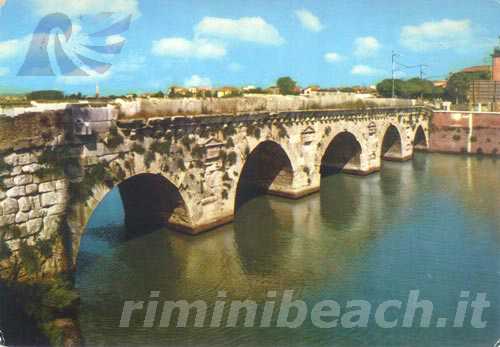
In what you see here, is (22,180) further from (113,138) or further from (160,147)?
(160,147)

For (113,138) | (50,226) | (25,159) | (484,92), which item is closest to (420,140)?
(484,92)

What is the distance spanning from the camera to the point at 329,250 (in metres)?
17.3

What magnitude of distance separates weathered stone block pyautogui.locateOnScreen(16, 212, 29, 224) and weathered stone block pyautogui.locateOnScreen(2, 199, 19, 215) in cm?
13

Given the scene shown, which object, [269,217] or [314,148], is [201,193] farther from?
[314,148]

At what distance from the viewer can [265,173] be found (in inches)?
976

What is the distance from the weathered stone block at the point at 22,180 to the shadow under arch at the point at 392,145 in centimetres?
2877

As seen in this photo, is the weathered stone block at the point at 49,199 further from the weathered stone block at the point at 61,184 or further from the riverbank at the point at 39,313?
the riverbank at the point at 39,313

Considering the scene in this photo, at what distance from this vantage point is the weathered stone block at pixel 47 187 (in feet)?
38.7

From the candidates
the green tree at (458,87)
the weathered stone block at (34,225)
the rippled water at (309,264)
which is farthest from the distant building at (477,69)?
the weathered stone block at (34,225)

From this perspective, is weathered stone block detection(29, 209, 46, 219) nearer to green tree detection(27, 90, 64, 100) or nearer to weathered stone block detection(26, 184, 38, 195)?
weathered stone block detection(26, 184, 38, 195)

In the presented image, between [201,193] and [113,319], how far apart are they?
6.39 metres

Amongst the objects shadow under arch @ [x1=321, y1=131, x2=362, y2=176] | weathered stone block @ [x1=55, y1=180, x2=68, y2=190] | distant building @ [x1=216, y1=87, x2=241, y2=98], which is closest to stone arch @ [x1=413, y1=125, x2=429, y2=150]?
shadow under arch @ [x1=321, y1=131, x2=362, y2=176]

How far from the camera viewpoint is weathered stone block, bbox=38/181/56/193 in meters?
11.8

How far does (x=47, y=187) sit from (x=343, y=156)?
22.0 meters
